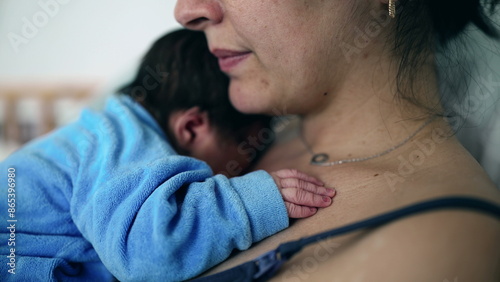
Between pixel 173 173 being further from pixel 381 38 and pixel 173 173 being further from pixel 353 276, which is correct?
pixel 381 38

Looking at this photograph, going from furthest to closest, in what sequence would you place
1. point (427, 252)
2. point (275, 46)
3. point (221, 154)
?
point (221, 154), point (275, 46), point (427, 252)

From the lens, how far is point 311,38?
0.90 m

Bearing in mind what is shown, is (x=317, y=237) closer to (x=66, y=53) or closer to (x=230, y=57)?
(x=230, y=57)

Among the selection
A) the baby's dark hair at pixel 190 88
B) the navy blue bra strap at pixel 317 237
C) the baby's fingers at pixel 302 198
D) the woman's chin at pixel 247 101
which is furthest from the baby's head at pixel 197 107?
the navy blue bra strap at pixel 317 237

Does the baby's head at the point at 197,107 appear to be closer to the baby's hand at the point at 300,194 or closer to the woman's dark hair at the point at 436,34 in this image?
the baby's hand at the point at 300,194

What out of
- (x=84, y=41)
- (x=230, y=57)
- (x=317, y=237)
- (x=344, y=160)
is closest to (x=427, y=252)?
(x=317, y=237)

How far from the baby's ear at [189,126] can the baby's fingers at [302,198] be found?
1.42 feet

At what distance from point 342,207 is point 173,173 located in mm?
326

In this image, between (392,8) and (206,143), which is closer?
(392,8)

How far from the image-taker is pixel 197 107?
121 cm

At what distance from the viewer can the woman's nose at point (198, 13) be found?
95 centimetres

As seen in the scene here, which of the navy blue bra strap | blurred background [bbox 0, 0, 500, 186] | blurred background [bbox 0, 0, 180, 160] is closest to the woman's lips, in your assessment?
the navy blue bra strap

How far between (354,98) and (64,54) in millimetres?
2242

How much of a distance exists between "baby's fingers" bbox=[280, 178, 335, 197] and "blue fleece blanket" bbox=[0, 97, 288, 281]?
0.04 m
